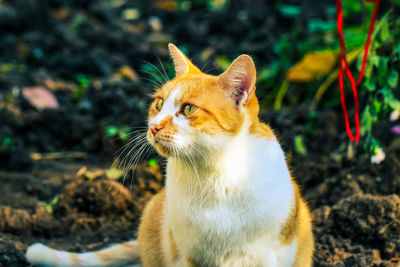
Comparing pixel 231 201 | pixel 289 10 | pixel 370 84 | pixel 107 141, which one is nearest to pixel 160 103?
pixel 231 201

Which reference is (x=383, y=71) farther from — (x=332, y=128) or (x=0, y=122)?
(x=0, y=122)

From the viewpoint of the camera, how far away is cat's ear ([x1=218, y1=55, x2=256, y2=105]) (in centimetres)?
205

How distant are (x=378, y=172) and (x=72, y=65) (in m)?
3.49

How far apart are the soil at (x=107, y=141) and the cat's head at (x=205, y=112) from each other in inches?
41.2

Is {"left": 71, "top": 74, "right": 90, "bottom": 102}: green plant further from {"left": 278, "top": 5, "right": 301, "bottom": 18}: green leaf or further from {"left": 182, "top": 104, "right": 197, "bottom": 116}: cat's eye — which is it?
{"left": 182, "top": 104, "right": 197, "bottom": 116}: cat's eye

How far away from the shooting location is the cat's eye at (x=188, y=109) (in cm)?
211

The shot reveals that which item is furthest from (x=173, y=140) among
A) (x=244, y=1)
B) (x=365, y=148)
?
(x=244, y=1)

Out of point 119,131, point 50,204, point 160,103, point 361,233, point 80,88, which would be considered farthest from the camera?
point 80,88

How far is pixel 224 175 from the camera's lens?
6.97ft

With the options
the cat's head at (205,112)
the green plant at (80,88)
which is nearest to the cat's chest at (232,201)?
the cat's head at (205,112)

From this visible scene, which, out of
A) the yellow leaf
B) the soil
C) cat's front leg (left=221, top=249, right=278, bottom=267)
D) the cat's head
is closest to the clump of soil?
the soil

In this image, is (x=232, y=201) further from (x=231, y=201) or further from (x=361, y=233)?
(x=361, y=233)

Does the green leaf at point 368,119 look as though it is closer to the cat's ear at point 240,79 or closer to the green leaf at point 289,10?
the cat's ear at point 240,79

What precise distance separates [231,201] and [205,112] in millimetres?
408
